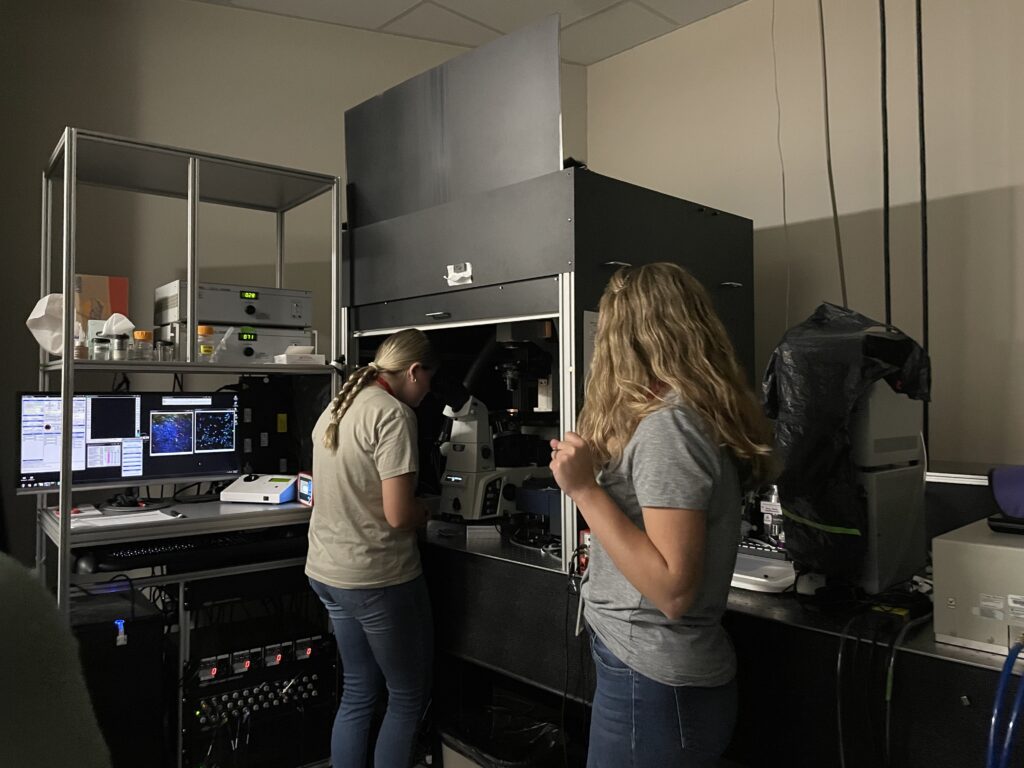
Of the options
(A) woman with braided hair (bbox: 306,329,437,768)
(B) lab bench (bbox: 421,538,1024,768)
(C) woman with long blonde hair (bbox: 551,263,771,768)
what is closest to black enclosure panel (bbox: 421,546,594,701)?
(B) lab bench (bbox: 421,538,1024,768)

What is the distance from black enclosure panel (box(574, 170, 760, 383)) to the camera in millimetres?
2096

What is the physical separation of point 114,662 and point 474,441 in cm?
122

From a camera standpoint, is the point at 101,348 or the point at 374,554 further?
the point at 101,348

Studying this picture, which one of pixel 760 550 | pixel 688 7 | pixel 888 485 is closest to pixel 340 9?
pixel 688 7

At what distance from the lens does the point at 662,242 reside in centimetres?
236

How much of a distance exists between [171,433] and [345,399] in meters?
0.94

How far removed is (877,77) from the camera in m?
2.97

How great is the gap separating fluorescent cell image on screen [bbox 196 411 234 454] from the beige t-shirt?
0.89 metres

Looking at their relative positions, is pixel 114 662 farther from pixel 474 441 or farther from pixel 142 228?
pixel 142 228

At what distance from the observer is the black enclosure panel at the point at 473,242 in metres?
2.12

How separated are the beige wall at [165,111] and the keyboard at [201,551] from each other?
838 millimetres

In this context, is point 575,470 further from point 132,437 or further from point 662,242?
point 132,437

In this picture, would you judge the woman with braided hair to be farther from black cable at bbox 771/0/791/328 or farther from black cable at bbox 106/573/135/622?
black cable at bbox 771/0/791/328

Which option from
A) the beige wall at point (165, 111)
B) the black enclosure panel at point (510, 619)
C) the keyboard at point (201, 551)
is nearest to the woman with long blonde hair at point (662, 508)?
the black enclosure panel at point (510, 619)
